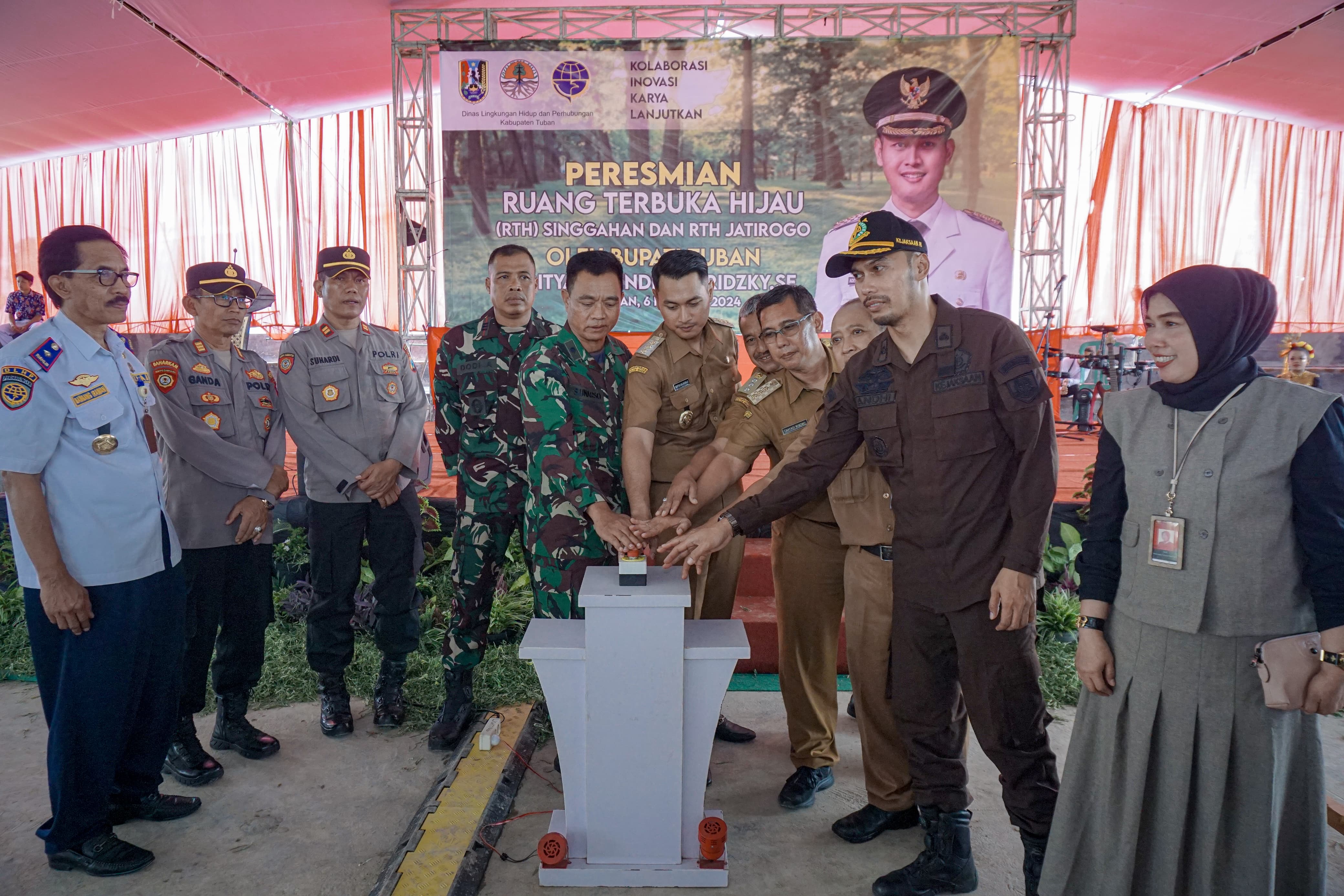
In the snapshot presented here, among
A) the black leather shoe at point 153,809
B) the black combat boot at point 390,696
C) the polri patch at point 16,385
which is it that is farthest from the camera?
the black combat boot at point 390,696

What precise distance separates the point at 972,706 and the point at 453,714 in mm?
2065

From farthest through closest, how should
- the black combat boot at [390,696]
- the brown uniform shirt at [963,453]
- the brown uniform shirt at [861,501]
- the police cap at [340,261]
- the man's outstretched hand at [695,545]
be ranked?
the black combat boot at [390,696]
the police cap at [340,261]
the brown uniform shirt at [861,501]
the man's outstretched hand at [695,545]
the brown uniform shirt at [963,453]

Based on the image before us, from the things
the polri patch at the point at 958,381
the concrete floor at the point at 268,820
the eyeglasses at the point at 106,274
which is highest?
the eyeglasses at the point at 106,274

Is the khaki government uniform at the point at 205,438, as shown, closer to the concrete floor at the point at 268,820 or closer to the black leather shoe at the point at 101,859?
the concrete floor at the point at 268,820

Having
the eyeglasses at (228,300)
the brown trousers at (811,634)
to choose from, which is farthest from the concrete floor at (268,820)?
the eyeglasses at (228,300)

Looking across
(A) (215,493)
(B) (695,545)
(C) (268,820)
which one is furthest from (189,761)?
(B) (695,545)

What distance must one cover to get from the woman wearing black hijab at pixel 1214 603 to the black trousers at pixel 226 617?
2929mm

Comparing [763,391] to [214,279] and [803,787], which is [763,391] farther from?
[214,279]

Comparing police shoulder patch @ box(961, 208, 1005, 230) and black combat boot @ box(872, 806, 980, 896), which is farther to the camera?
police shoulder patch @ box(961, 208, 1005, 230)

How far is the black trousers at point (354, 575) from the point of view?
3.22 m

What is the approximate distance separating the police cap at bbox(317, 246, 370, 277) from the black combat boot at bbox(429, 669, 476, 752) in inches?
67.4

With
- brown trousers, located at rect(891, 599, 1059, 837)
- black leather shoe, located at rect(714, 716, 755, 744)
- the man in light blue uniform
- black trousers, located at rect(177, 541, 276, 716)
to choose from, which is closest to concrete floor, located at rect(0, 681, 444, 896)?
the man in light blue uniform

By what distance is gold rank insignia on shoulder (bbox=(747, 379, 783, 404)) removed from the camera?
111 inches

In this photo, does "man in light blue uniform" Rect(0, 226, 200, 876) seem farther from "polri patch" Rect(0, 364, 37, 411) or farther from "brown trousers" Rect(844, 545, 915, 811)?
"brown trousers" Rect(844, 545, 915, 811)
